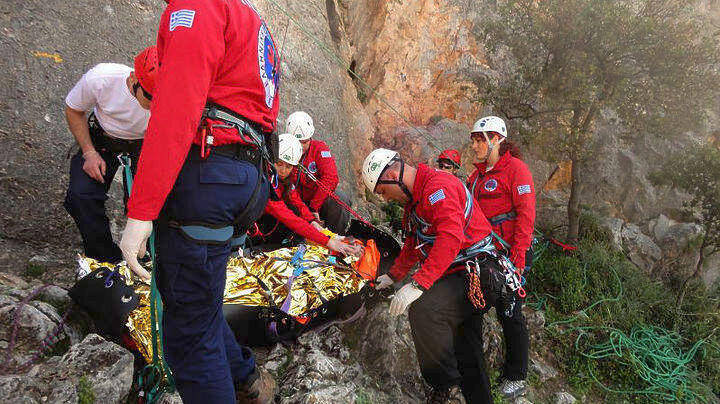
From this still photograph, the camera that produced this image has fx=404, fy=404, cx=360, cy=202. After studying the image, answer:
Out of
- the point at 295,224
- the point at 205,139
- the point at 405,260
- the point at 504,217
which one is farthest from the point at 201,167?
the point at 504,217

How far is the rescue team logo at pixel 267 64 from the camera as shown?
174cm

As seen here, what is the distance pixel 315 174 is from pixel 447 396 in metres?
3.00

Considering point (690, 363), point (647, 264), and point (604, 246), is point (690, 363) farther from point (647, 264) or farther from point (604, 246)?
point (647, 264)

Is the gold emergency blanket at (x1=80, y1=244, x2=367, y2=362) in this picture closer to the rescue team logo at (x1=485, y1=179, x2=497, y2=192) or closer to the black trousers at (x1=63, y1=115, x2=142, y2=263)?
the black trousers at (x1=63, y1=115, x2=142, y2=263)

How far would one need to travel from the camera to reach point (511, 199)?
13.1 feet

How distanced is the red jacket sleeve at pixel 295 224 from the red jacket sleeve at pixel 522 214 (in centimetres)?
177

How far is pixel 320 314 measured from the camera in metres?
3.21

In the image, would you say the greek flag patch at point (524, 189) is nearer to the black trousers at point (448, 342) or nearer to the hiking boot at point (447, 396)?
the black trousers at point (448, 342)

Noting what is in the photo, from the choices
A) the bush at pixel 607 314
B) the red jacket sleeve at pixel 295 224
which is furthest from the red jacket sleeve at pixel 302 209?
the bush at pixel 607 314

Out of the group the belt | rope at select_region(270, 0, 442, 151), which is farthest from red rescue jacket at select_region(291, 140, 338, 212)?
rope at select_region(270, 0, 442, 151)

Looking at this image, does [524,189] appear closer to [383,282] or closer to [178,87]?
[383,282]

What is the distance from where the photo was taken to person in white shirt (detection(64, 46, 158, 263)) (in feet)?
8.70

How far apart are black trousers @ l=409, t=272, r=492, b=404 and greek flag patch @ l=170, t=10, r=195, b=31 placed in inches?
88.4

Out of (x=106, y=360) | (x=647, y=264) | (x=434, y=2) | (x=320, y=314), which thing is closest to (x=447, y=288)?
(x=320, y=314)
